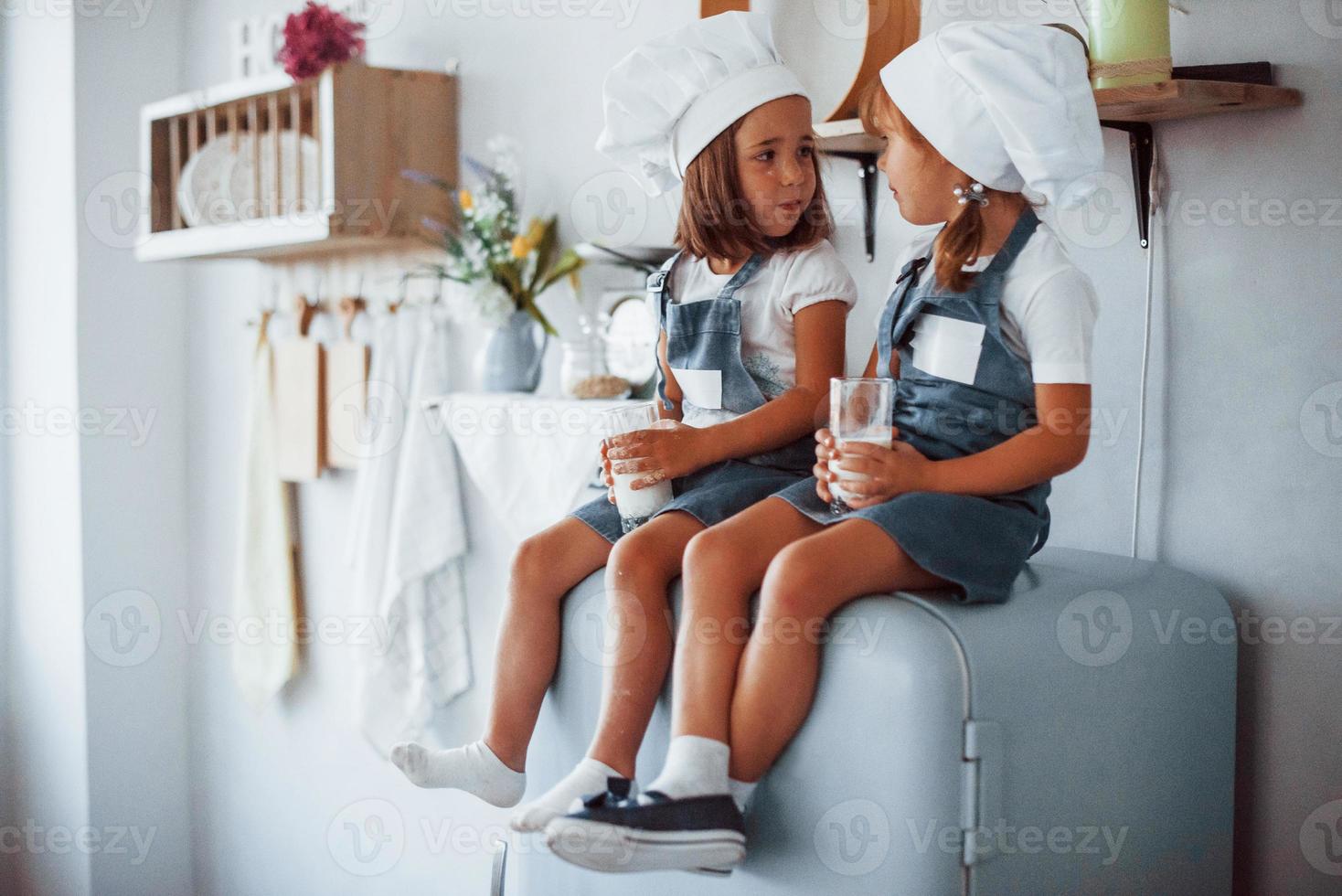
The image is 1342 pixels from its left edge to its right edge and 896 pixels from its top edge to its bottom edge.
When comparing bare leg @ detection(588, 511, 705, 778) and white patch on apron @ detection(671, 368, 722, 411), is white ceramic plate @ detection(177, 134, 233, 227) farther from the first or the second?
bare leg @ detection(588, 511, 705, 778)

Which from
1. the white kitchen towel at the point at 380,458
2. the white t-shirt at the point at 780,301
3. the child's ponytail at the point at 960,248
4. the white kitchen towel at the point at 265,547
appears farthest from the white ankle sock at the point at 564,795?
the white kitchen towel at the point at 265,547

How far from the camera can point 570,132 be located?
6.36ft

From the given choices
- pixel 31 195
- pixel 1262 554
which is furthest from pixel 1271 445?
pixel 31 195

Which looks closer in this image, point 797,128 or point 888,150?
point 888,150

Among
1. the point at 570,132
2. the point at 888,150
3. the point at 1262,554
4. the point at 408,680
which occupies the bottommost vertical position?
the point at 408,680

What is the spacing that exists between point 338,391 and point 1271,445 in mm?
1633

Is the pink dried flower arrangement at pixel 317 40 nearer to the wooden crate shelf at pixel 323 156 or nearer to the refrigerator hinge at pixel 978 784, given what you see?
the wooden crate shelf at pixel 323 156

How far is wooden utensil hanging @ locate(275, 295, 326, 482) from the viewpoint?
7.87ft

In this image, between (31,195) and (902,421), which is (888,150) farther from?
(31,195)

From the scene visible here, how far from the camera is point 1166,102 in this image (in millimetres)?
1172

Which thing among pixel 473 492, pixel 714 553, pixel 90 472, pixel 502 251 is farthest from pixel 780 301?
pixel 90 472

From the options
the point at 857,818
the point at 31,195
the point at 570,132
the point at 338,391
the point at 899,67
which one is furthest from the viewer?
the point at 31,195

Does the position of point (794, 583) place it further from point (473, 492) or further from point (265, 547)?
point (265, 547)

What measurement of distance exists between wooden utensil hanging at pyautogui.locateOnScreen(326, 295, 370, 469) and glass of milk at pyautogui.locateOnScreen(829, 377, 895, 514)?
1.36 metres
